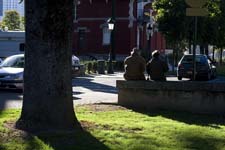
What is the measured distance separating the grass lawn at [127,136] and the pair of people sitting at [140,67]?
3481 mm

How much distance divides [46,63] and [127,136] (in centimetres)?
175

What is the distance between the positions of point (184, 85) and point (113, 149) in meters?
5.73

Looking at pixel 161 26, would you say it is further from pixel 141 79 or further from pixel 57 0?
pixel 57 0

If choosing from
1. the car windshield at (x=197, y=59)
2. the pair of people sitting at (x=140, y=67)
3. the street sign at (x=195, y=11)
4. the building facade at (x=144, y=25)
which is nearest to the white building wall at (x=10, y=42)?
the car windshield at (x=197, y=59)

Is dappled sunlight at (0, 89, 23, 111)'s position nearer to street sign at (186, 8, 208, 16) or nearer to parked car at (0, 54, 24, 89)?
parked car at (0, 54, 24, 89)

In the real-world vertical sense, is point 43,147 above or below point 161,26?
below

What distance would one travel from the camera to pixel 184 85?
1312 centimetres

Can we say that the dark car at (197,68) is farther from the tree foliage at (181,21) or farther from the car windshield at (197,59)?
the tree foliage at (181,21)

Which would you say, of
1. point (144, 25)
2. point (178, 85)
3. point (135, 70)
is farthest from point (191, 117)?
point (144, 25)

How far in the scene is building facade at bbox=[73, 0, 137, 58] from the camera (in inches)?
2160

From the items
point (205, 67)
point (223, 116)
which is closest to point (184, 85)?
point (223, 116)

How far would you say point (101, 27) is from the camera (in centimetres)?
5594

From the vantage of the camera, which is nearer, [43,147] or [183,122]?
[43,147]

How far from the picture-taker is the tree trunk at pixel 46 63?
880cm
